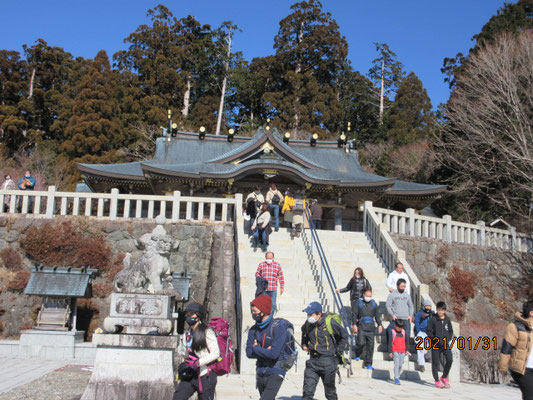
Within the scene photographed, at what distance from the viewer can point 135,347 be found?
263 inches

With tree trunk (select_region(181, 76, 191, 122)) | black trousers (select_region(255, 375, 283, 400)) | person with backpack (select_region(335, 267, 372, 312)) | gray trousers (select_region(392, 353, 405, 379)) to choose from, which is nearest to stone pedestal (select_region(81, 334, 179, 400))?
black trousers (select_region(255, 375, 283, 400))

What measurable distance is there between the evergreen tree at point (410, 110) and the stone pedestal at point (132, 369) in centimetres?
3642

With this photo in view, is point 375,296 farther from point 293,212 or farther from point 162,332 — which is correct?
point 162,332

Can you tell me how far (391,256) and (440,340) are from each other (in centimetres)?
505

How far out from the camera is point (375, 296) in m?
12.6

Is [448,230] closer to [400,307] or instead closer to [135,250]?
[400,307]

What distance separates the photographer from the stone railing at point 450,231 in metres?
17.0

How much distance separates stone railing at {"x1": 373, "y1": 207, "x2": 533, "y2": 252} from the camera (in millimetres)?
17031

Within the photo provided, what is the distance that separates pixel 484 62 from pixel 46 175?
981 inches

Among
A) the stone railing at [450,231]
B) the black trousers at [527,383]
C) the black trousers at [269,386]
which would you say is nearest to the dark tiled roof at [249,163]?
the stone railing at [450,231]

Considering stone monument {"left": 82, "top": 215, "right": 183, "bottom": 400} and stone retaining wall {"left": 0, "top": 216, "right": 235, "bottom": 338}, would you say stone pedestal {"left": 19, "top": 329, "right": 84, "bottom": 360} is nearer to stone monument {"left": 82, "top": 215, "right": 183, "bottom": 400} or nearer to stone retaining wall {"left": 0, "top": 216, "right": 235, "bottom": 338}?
stone retaining wall {"left": 0, "top": 216, "right": 235, "bottom": 338}

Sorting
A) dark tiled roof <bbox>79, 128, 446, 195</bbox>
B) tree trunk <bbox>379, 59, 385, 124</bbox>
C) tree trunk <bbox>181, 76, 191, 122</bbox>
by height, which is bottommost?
dark tiled roof <bbox>79, 128, 446, 195</bbox>

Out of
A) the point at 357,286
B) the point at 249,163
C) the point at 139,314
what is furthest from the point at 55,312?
the point at 249,163

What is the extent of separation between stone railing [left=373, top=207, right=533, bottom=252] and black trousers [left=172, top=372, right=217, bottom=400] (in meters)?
11.2
